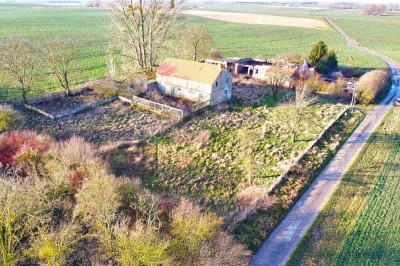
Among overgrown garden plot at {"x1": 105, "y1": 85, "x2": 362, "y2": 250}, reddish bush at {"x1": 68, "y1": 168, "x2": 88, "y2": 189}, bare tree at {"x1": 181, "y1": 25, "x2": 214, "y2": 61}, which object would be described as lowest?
overgrown garden plot at {"x1": 105, "y1": 85, "x2": 362, "y2": 250}

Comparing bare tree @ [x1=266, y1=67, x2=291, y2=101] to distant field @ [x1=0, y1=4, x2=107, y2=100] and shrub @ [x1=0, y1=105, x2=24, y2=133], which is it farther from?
shrub @ [x1=0, y1=105, x2=24, y2=133]

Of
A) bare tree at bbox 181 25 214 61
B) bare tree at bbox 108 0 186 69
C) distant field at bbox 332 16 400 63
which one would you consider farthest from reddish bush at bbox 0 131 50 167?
distant field at bbox 332 16 400 63

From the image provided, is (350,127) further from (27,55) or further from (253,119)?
(27,55)

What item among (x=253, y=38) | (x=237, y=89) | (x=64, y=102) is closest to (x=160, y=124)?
(x=64, y=102)

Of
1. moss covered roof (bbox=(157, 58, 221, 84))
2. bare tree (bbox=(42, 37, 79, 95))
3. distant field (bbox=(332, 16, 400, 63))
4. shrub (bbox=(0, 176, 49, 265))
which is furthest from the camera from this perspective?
distant field (bbox=(332, 16, 400, 63))

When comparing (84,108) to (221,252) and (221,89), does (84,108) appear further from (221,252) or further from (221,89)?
(221,252)
